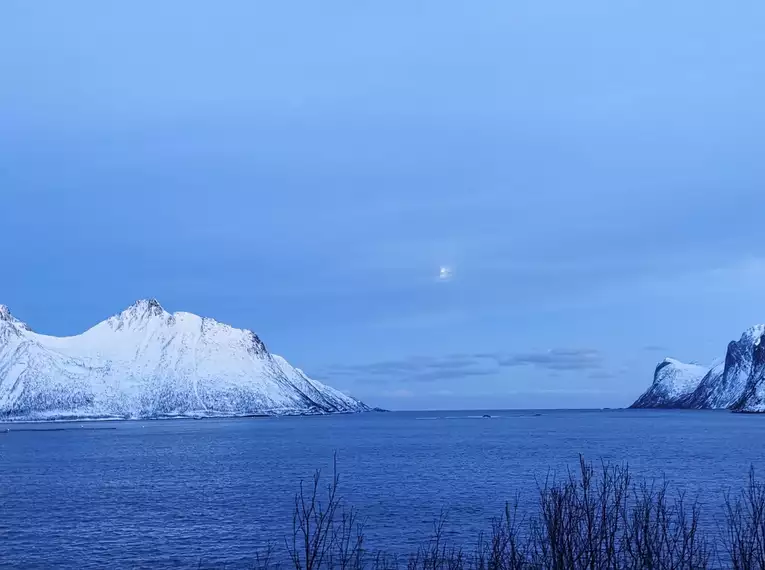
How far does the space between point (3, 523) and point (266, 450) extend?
87.3 metres

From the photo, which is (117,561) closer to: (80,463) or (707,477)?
(707,477)

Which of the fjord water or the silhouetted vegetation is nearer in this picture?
the silhouetted vegetation

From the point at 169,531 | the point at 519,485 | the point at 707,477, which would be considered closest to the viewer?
the point at 169,531

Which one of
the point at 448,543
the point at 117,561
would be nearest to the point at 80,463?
the point at 117,561

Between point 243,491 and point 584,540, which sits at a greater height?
point 584,540

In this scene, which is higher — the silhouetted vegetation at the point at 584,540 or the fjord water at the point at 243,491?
the silhouetted vegetation at the point at 584,540

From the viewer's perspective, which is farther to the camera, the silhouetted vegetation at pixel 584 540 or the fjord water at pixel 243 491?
the fjord water at pixel 243 491

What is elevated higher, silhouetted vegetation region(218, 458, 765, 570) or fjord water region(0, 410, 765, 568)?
silhouetted vegetation region(218, 458, 765, 570)

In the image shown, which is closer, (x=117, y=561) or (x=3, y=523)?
(x=117, y=561)

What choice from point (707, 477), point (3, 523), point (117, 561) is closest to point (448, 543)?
point (117, 561)

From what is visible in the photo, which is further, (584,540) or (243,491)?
(243,491)

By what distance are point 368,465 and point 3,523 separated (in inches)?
2126

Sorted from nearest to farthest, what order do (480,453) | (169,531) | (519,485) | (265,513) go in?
(169,531) < (265,513) < (519,485) < (480,453)

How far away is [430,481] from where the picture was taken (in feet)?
271
